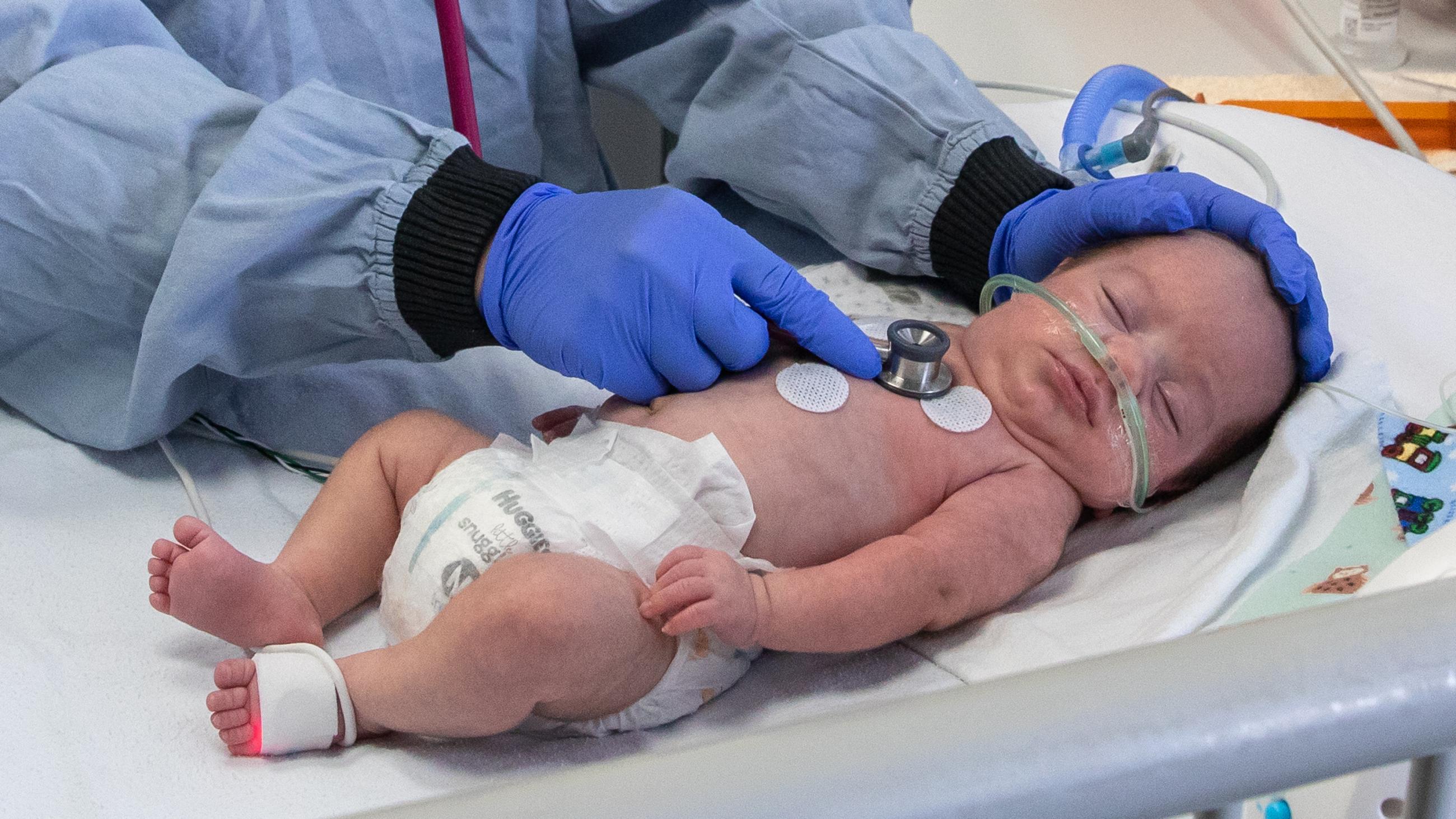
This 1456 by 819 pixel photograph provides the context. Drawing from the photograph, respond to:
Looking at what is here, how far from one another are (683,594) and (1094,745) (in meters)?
0.49

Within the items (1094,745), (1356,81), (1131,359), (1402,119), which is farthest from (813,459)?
(1402,119)

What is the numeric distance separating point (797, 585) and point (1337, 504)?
519 mm

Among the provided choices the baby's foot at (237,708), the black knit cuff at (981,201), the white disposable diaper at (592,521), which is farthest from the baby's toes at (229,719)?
the black knit cuff at (981,201)

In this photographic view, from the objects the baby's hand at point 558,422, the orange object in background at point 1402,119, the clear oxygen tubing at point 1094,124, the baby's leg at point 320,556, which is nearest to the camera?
the baby's leg at point 320,556

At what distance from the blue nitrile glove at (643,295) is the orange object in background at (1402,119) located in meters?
1.49

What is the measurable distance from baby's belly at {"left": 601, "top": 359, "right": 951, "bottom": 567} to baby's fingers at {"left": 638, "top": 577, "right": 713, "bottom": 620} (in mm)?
179

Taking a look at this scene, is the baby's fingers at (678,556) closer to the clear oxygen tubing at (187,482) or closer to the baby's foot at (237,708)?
the baby's foot at (237,708)

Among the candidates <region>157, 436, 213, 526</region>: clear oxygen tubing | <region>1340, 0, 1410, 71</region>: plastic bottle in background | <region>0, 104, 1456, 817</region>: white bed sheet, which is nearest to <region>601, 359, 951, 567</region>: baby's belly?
<region>0, 104, 1456, 817</region>: white bed sheet

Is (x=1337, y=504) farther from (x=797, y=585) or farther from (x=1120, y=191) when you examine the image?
(x=797, y=585)

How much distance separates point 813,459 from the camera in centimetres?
113

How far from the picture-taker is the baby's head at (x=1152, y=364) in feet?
3.90

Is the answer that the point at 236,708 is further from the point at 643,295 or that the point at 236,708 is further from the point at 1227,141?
the point at 1227,141

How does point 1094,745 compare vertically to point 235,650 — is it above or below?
above

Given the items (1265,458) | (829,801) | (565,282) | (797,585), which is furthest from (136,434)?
(1265,458)
